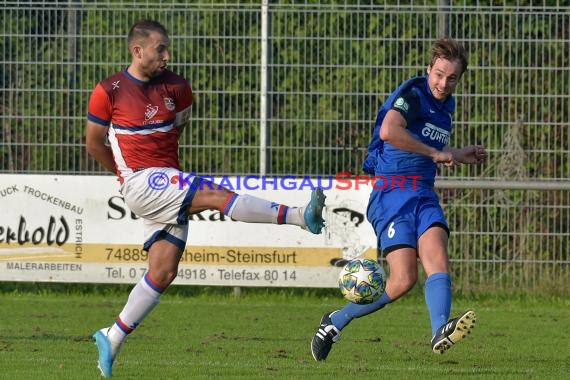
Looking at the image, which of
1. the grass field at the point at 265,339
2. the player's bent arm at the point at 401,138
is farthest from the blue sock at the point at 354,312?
the player's bent arm at the point at 401,138

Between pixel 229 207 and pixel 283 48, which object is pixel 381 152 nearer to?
pixel 229 207

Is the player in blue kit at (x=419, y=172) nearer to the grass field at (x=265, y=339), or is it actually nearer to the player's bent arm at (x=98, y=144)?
the grass field at (x=265, y=339)

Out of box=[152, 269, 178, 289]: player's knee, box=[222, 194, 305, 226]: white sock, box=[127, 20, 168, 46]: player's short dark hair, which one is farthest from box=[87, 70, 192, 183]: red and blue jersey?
box=[152, 269, 178, 289]: player's knee

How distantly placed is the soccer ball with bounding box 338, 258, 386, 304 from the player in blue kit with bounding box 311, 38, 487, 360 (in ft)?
0.23

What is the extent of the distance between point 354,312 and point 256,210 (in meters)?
1.35

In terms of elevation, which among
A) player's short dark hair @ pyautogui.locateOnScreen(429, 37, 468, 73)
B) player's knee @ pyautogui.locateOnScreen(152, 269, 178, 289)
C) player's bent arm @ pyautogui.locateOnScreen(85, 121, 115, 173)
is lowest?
player's knee @ pyautogui.locateOnScreen(152, 269, 178, 289)

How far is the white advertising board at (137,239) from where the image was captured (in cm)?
1329

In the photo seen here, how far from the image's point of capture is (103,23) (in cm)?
1382

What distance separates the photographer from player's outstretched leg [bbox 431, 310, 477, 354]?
23.5 feet

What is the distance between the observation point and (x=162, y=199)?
7539 millimetres

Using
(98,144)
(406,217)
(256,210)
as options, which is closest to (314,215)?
(256,210)

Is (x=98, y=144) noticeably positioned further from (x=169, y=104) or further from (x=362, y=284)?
(x=362, y=284)

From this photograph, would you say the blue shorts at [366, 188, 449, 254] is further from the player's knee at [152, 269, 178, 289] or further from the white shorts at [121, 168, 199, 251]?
the player's knee at [152, 269, 178, 289]

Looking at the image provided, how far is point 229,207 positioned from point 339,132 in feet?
20.9
